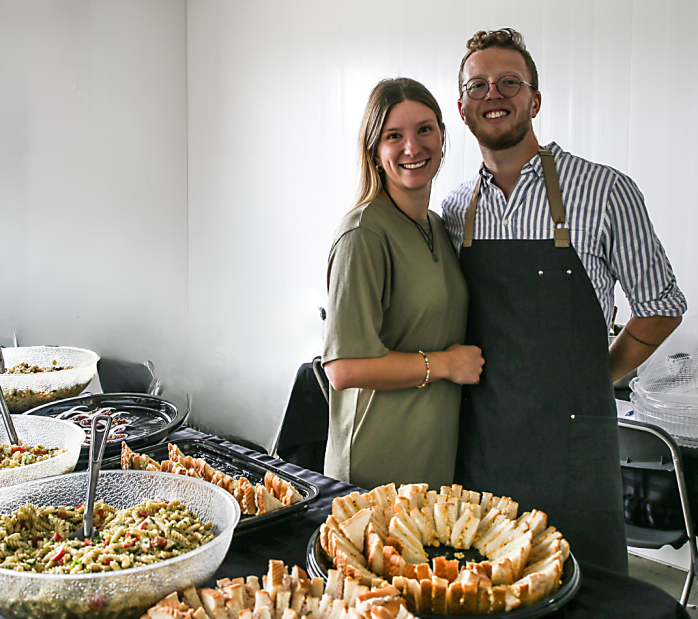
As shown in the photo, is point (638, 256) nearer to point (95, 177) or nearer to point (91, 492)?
point (91, 492)

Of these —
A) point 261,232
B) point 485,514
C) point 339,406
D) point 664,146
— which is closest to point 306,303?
point 261,232

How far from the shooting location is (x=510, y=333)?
4.90 feet

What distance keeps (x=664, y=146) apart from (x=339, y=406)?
2.10m

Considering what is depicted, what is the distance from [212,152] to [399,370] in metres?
4.07

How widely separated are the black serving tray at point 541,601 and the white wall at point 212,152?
8.43 feet

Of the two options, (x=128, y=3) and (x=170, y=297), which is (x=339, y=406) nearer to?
(x=170, y=297)

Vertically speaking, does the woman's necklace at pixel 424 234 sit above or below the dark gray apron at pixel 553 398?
above

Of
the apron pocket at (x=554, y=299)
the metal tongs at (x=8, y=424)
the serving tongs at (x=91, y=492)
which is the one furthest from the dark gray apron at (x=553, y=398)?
the metal tongs at (x=8, y=424)

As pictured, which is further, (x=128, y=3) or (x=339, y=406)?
(x=128, y=3)

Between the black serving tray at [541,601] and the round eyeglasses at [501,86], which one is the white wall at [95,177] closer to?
the round eyeglasses at [501,86]

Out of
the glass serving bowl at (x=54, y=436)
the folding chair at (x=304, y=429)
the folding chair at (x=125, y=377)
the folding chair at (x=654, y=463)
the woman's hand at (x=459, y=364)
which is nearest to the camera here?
the glass serving bowl at (x=54, y=436)

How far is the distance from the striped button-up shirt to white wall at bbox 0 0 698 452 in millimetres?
1632

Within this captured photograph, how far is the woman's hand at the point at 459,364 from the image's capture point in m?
1.42

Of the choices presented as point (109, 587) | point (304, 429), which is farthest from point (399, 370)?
point (304, 429)
